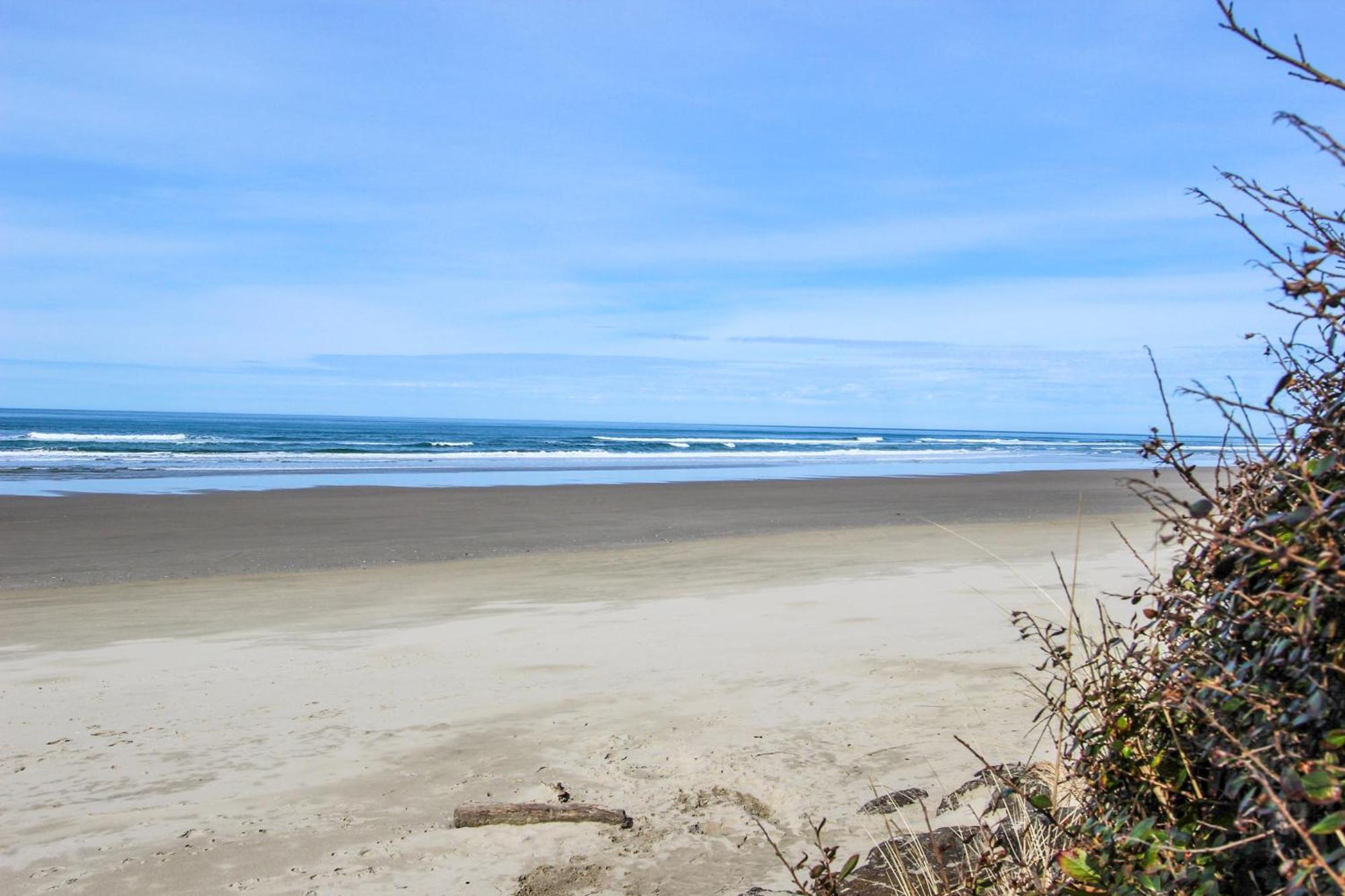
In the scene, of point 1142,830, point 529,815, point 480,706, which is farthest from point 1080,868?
point 480,706

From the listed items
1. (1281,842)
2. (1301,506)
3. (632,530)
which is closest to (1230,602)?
(1301,506)

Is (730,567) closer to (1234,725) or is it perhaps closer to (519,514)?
(519,514)

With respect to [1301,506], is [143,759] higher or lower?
lower

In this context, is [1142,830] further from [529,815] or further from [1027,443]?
[1027,443]

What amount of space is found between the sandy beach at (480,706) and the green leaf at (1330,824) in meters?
1.07

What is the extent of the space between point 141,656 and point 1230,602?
22.9 feet

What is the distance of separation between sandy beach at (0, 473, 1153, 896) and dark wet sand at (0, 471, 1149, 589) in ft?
0.73

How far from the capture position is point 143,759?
4.90 metres

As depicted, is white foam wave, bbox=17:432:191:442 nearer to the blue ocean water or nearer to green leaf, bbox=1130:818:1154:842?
the blue ocean water

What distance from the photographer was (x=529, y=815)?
4.11 metres

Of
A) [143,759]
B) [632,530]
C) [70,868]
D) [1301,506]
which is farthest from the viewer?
[632,530]

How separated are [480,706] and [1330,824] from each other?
4.88 metres

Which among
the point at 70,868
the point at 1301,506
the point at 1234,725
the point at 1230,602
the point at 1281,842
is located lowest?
the point at 70,868

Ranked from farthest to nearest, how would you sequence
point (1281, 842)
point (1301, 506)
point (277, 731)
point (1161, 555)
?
1. point (1161, 555)
2. point (277, 731)
3. point (1301, 506)
4. point (1281, 842)
